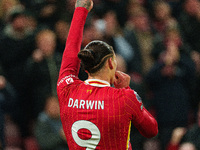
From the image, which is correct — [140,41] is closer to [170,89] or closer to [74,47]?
[170,89]

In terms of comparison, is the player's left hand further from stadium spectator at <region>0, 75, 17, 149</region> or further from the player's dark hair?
stadium spectator at <region>0, 75, 17, 149</region>

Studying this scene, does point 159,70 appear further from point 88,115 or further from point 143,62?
point 88,115

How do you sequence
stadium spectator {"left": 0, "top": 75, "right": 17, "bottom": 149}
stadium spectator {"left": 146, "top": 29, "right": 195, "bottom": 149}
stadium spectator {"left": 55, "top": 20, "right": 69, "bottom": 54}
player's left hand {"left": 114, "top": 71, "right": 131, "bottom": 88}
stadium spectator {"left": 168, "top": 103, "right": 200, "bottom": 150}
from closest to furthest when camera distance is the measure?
player's left hand {"left": 114, "top": 71, "right": 131, "bottom": 88} → stadium spectator {"left": 168, "top": 103, "right": 200, "bottom": 150} → stadium spectator {"left": 0, "top": 75, "right": 17, "bottom": 149} → stadium spectator {"left": 146, "top": 29, "right": 195, "bottom": 149} → stadium spectator {"left": 55, "top": 20, "right": 69, "bottom": 54}

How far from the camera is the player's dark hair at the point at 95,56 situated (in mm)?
1994

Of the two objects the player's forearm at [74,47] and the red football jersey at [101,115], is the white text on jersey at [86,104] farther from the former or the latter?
the player's forearm at [74,47]

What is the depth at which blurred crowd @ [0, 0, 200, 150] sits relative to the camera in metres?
4.39

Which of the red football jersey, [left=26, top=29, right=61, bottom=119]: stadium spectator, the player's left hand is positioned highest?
the player's left hand

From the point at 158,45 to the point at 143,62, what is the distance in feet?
1.27

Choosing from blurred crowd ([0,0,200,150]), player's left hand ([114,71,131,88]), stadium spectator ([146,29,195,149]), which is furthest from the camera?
stadium spectator ([146,29,195,149])

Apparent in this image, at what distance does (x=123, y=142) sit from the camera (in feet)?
6.59

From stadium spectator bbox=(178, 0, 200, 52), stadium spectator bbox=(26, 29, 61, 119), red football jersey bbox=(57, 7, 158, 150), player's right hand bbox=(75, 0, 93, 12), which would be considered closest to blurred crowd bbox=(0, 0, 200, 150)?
stadium spectator bbox=(26, 29, 61, 119)

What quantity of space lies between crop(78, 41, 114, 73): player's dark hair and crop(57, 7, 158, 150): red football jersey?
89 mm

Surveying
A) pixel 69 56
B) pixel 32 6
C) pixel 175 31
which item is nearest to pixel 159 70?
pixel 175 31

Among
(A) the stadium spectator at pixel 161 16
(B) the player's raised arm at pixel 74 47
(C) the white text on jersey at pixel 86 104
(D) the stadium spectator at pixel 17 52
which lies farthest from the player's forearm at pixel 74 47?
(A) the stadium spectator at pixel 161 16
